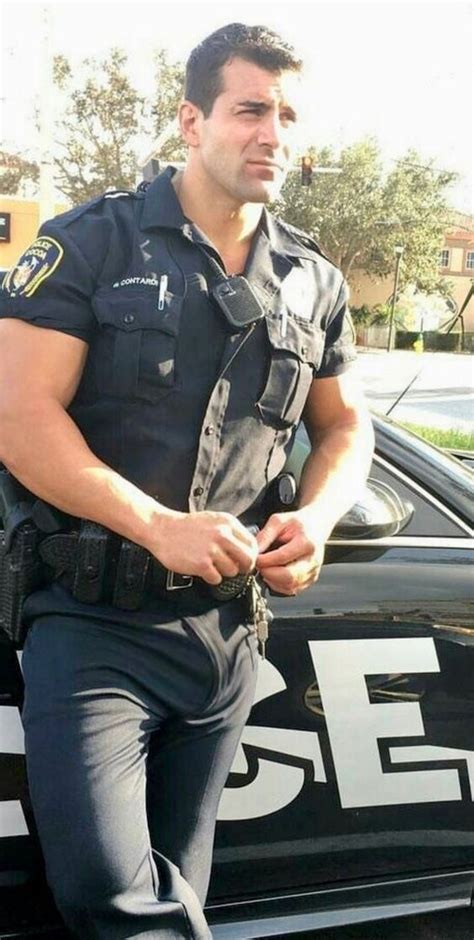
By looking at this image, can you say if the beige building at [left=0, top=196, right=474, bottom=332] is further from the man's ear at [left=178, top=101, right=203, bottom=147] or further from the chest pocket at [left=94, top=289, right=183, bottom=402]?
the chest pocket at [left=94, top=289, right=183, bottom=402]

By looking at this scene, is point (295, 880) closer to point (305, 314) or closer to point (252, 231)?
point (305, 314)

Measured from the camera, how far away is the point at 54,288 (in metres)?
1.45

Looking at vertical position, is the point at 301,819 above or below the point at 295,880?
above

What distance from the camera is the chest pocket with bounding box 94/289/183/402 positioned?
1482 millimetres

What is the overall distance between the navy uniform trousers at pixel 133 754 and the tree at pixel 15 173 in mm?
35605

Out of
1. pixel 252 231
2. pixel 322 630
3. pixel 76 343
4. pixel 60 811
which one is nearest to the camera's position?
pixel 60 811

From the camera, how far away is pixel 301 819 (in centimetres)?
194

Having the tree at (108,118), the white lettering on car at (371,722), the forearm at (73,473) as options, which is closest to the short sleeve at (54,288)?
the forearm at (73,473)

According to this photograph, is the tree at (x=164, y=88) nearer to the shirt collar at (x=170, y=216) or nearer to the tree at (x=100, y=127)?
the tree at (x=100, y=127)

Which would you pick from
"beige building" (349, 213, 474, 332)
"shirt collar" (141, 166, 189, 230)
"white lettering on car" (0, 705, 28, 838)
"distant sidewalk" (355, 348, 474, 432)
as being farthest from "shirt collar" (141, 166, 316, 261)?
"beige building" (349, 213, 474, 332)

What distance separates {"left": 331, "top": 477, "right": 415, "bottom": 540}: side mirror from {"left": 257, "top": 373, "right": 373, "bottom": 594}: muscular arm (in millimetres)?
181

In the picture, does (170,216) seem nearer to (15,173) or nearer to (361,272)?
(15,173)

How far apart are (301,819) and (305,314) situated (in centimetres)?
100

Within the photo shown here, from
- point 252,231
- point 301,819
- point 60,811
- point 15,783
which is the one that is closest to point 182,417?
point 252,231
